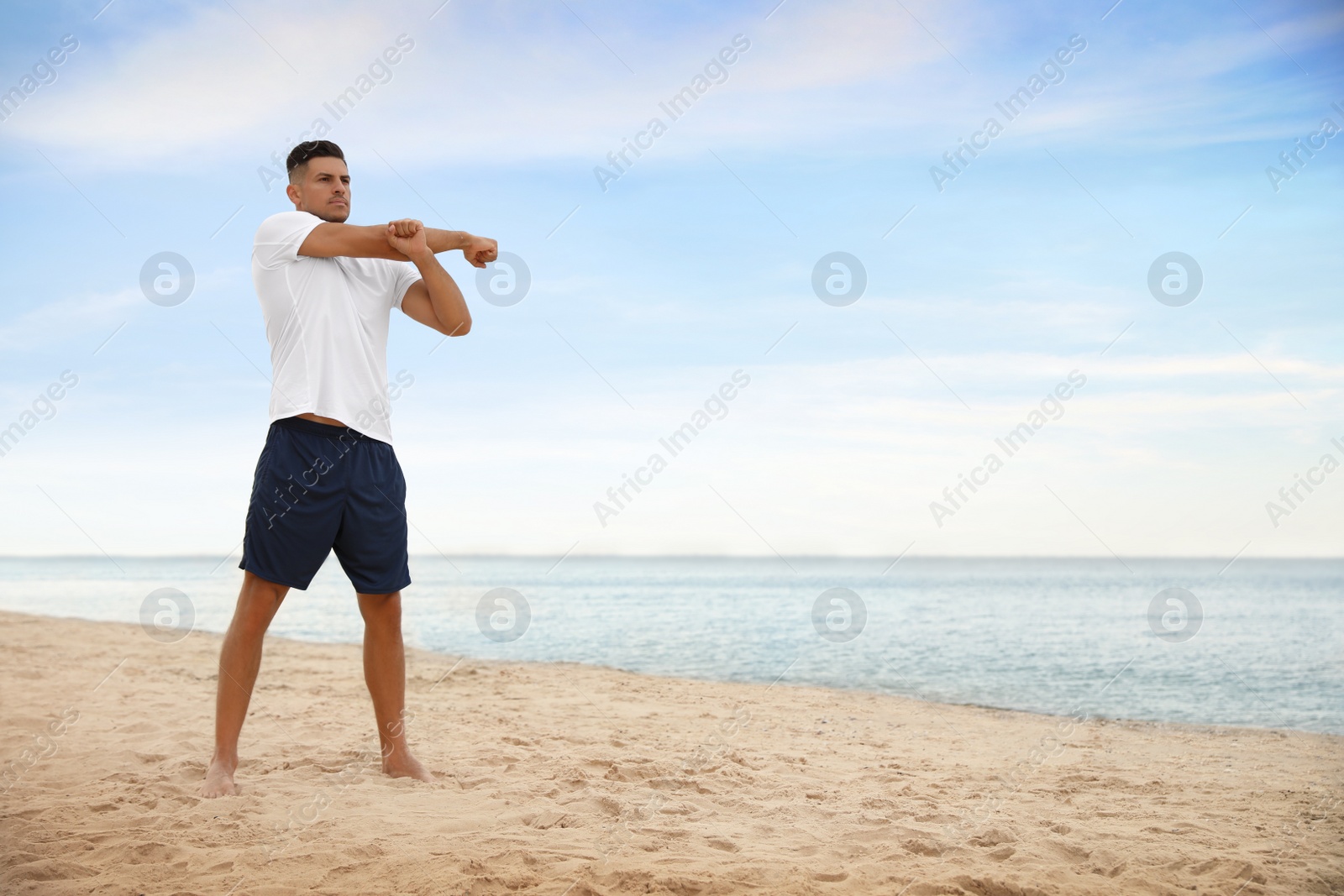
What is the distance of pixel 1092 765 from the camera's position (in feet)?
12.3

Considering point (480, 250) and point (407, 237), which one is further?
point (480, 250)

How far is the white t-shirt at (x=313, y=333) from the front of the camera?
2742 mm

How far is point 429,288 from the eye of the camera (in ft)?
9.57

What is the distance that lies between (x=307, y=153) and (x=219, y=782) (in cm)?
212

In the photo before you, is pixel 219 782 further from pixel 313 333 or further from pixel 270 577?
pixel 313 333

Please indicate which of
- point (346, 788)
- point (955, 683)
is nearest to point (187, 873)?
point (346, 788)

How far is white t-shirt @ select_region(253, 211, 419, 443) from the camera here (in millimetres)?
2742

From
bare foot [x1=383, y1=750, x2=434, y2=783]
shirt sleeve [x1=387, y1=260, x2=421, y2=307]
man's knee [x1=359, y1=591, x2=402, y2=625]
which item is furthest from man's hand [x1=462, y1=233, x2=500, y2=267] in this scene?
bare foot [x1=383, y1=750, x2=434, y2=783]
